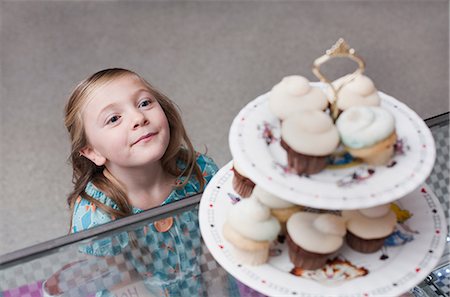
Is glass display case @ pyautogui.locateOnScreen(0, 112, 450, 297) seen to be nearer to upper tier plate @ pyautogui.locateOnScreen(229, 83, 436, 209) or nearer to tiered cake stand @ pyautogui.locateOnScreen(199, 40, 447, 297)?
tiered cake stand @ pyautogui.locateOnScreen(199, 40, 447, 297)

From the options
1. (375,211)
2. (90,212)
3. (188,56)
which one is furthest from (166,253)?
(188,56)

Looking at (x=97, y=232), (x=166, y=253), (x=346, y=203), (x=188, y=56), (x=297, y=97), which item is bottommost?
(x=188, y=56)

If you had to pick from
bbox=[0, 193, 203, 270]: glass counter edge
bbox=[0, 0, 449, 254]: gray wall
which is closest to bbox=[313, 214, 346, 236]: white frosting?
bbox=[0, 193, 203, 270]: glass counter edge

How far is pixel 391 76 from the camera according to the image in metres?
2.95

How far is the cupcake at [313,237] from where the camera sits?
44.2 inches

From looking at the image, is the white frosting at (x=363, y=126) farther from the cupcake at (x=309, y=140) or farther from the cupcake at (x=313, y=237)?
the cupcake at (x=313, y=237)

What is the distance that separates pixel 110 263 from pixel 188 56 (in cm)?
186

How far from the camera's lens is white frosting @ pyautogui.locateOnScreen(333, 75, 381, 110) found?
109cm

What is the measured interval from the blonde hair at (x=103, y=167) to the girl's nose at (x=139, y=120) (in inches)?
4.4

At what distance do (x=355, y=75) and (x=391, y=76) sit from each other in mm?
1919

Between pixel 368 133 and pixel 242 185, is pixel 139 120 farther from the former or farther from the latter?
pixel 368 133

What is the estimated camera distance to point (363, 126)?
1037mm

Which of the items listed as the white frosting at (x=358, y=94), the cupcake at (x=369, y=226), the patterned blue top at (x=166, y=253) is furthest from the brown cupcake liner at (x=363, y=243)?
the patterned blue top at (x=166, y=253)

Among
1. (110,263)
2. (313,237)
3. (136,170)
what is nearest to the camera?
(313,237)
